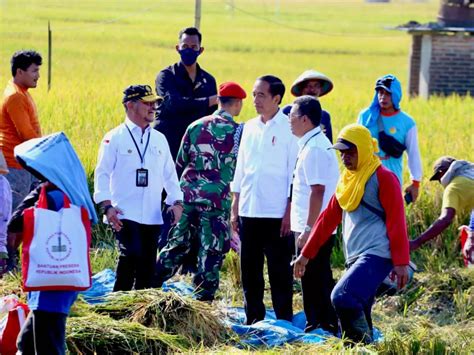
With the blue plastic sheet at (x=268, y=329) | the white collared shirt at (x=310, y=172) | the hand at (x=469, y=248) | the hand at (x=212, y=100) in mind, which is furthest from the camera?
the hand at (x=212, y=100)

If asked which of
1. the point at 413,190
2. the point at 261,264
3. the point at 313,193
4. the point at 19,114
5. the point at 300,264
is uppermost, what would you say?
the point at 19,114

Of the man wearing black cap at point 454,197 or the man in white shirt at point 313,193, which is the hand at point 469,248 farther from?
the man in white shirt at point 313,193

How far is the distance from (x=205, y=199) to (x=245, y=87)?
34.6 feet

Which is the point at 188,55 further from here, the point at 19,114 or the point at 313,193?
the point at 313,193

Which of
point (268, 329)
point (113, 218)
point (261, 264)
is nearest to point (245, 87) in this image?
point (261, 264)

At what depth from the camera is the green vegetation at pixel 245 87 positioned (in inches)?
256

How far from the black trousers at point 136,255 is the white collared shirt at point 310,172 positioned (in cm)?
94

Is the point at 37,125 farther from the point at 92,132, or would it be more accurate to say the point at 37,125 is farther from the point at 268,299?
the point at 92,132

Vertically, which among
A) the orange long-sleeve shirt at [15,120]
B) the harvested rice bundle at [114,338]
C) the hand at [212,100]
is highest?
the hand at [212,100]

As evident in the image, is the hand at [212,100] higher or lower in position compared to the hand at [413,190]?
higher

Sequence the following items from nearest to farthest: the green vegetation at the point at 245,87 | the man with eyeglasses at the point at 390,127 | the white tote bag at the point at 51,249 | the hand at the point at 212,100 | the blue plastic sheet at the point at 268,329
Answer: the white tote bag at the point at 51,249 → the green vegetation at the point at 245,87 → the blue plastic sheet at the point at 268,329 → the man with eyeglasses at the point at 390,127 → the hand at the point at 212,100

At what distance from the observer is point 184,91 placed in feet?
30.3

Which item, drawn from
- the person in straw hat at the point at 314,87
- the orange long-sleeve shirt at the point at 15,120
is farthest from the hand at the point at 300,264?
the orange long-sleeve shirt at the point at 15,120

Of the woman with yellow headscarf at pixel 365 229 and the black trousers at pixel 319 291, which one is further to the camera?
the black trousers at pixel 319 291
